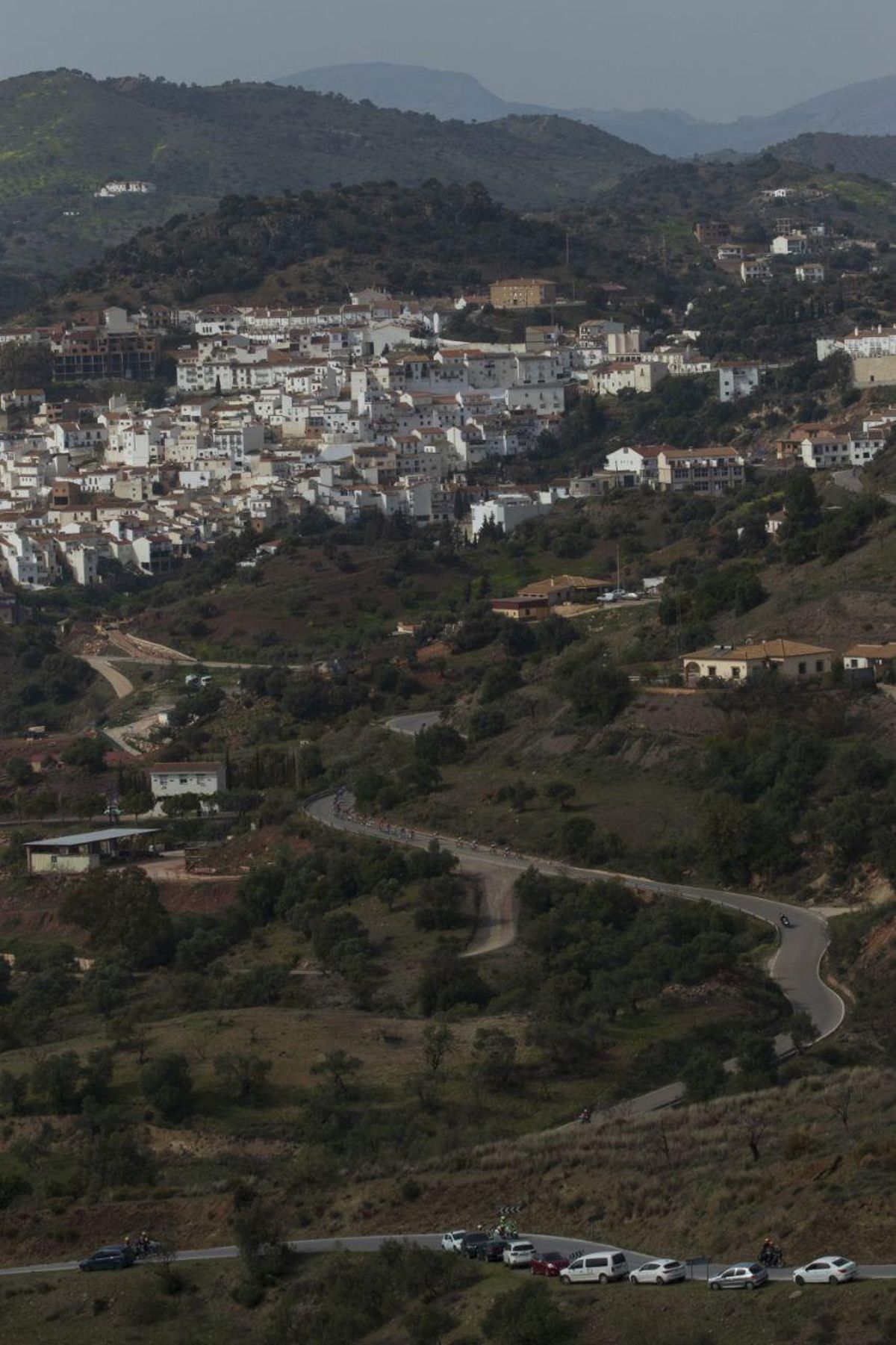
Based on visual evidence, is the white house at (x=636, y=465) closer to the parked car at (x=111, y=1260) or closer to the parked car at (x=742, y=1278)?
the parked car at (x=111, y=1260)

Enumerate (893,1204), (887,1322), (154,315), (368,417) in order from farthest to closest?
(154,315) < (368,417) < (893,1204) < (887,1322)

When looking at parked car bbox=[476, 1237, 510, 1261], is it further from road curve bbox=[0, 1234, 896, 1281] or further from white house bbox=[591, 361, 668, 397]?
white house bbox=[591, 361, 668, 397]

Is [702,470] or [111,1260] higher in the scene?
[702,470]

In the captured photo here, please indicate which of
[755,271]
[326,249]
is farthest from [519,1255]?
[755,271]

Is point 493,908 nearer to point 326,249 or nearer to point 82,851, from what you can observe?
point 82,851

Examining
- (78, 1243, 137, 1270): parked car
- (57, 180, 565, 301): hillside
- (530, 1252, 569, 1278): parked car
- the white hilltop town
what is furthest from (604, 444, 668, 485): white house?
(530, 1252, 569, 1278): parked car

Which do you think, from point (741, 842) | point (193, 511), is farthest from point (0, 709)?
point (741, 842)

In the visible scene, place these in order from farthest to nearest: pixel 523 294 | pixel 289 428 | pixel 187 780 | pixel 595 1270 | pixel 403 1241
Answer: pixel 523 294 → pixel 289 428 → pixel 187 780 → pixel 403 1241 → pixel 595 1270

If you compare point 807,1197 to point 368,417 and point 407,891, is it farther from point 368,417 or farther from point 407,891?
point 368,417
